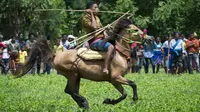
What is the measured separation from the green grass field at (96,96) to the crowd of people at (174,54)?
330cm

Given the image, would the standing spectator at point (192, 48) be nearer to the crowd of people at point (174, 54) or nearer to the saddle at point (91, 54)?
the crowd of people at point (174, 54)

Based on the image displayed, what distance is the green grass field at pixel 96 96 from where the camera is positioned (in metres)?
13.2

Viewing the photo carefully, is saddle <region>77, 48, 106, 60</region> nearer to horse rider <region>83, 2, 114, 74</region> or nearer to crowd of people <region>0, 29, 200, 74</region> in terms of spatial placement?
horse rider <region>83, 2, 114, 74</region>

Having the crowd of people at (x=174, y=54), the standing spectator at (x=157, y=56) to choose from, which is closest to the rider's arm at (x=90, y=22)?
the crowd of people at (x=174, y=54)

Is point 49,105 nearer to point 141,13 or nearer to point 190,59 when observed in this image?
point 190,59

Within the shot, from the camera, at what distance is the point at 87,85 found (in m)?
20.4

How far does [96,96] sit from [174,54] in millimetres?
10306

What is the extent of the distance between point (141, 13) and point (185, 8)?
633 cm

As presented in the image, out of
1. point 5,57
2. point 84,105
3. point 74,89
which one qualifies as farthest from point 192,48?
point 84,105

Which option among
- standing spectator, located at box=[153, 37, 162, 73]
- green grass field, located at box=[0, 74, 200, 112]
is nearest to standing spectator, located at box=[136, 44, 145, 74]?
standing spectator, located at box=[153, 37, 162, 73]

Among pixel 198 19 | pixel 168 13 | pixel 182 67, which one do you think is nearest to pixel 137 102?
pixel 182 67

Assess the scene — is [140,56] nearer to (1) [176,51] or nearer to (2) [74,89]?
(1) [176,51]

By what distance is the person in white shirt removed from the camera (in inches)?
1040

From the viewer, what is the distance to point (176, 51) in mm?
26422
